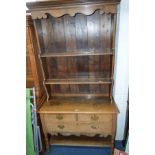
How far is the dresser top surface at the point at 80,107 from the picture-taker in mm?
1860

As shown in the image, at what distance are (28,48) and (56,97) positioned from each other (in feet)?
2.74

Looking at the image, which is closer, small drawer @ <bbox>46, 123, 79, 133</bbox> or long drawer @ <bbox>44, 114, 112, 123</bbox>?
long drawer @ <bbox>44, 114, 112, 123</bbox>

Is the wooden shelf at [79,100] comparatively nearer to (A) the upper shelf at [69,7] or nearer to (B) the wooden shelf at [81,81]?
(B) the wooden shelf at [81,81]

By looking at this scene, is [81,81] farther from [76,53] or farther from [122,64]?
[122,64]

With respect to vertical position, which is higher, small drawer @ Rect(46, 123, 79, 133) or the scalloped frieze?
the scalloped frieze

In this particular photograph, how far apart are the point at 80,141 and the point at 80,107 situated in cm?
62

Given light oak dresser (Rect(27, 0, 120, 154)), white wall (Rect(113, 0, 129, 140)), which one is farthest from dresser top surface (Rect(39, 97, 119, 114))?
white wall (Rect(113, 0, 129, 140))

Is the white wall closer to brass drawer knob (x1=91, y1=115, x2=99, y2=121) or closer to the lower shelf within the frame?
the lower shelf

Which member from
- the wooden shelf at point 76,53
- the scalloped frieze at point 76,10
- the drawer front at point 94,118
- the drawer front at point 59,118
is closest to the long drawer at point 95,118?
the drawer front at point 94,118

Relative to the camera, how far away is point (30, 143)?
186cm

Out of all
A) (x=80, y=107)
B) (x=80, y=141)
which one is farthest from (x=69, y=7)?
(x=80, y=141)

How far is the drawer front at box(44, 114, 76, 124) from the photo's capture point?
6.34 feet

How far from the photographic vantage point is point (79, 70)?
208cm
